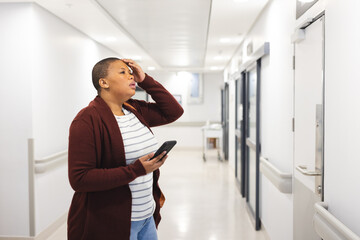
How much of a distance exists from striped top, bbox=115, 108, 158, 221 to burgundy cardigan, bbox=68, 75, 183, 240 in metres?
0.04

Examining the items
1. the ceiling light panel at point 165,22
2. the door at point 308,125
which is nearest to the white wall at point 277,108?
the door at point 308,125

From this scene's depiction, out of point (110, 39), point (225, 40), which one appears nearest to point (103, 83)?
point (110, 39)

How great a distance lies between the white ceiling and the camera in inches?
156

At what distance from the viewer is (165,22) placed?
519 centimetres

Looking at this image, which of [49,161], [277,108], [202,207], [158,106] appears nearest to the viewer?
[158,106]

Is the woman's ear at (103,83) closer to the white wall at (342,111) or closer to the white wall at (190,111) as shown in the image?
the white wall at (342,111)

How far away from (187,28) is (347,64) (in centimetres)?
417

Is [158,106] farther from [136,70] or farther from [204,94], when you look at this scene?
[204,94]

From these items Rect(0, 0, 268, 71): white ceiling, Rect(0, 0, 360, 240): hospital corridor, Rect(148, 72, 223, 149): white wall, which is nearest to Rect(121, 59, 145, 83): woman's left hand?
Rect(0, 0, 360, 240): hospital corridor

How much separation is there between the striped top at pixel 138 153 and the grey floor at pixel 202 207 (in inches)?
93.8

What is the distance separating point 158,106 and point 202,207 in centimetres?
344

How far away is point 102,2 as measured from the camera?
4008 millimetres

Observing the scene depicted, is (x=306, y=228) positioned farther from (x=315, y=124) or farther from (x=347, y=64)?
(x=347, y=64)

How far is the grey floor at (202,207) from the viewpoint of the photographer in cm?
406
